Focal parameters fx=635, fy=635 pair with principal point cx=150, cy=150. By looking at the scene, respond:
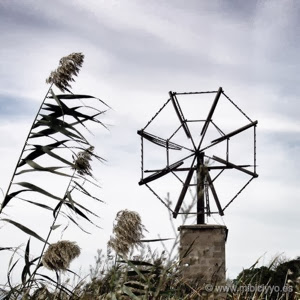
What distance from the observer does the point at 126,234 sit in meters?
3.78

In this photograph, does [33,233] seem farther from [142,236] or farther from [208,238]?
[208,238]

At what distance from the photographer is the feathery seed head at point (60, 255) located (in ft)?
12.9

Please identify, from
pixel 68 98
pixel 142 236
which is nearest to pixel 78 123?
pixel 68 98

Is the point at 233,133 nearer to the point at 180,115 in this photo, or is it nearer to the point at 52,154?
the point at 180,115

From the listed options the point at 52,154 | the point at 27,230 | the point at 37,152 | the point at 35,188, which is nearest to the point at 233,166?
the point at 37,152

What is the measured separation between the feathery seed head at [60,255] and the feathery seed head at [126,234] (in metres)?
0.24

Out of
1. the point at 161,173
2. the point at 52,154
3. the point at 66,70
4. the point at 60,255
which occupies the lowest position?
the point at 60,255

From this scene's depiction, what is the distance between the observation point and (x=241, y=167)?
49.0 feet

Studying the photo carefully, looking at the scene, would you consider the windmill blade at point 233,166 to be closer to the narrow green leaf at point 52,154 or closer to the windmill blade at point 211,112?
the windmill blade at point 211,112

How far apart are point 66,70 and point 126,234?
62.4 inches

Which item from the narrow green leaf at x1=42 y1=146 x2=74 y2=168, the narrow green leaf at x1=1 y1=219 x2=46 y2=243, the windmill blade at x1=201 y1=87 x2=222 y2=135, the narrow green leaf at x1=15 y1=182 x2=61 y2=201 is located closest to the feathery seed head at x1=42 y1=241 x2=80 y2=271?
the narrow green leaf at x1=1 y1=219 x2=46 y2=243

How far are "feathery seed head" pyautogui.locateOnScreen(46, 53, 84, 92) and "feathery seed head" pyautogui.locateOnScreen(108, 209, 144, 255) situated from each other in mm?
1425

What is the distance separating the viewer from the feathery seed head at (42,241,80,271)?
3.92 m

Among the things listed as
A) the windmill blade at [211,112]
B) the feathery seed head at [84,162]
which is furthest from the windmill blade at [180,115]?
the feathery seed head at [84,162]
